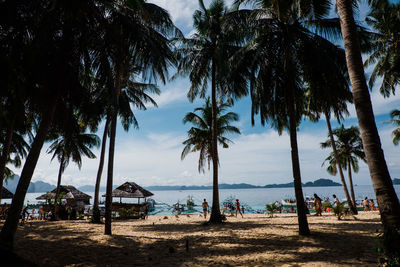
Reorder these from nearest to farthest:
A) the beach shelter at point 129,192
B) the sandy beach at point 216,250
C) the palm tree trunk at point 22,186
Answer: the sandy beach at point 216,250 → the palm tree trunk at point 22,186 → the beach shelter at point 129,192

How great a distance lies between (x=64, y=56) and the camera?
273 inches

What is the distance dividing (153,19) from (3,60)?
6045mm

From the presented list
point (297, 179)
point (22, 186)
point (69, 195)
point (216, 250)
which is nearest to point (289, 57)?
point (297, 179)

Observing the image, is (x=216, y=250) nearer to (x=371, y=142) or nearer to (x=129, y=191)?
(x=371, y=142)

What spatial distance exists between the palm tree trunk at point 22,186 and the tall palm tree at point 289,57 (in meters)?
7.59

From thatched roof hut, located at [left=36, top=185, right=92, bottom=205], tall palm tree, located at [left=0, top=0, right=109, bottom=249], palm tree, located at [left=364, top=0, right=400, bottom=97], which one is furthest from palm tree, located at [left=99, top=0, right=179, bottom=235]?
thatched roof hut, located at [left=36, top=185, right=92, bottom=205]

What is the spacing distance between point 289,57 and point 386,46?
1300cm

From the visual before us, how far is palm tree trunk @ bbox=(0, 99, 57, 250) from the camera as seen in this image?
6.29 meters

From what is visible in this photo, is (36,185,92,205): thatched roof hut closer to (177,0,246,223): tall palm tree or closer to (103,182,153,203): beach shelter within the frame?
(103,182,153,203): beach shelter

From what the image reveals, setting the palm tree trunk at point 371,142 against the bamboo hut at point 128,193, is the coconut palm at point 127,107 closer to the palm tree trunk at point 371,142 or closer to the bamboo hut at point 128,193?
the bamboo hut at point 128,193

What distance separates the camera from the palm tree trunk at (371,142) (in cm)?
396

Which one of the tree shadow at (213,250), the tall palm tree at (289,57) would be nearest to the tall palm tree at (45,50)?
the tree shadow at (213,250)

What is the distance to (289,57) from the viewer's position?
344 inches

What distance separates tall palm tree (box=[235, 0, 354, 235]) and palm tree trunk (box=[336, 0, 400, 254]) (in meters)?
3.44
